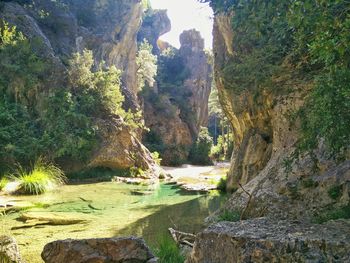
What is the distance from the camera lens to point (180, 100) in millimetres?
38594

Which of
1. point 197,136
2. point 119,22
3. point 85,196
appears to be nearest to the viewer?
point 85,196

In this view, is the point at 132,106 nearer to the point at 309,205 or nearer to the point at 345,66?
the point at 309,205

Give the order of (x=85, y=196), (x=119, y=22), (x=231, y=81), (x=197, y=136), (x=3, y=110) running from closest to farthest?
(x=231, y=81)
(x=85, y=196)
(x=3, y=110)
(x=119, y=22)
(x=197, y=136)

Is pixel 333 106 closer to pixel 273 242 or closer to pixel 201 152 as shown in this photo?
pixel 273 242

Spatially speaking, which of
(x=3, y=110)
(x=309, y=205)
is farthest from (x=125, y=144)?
(x=309, y=205)

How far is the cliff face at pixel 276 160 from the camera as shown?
5402 millimetres

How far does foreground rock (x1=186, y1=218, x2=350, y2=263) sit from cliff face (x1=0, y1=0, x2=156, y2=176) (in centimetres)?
1611

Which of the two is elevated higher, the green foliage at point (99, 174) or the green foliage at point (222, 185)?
the green foliage at point (99, 174)

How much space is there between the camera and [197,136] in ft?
120

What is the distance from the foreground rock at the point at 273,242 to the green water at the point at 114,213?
2921mm

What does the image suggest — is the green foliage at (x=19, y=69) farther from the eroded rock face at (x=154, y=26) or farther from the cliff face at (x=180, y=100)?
the eroded rock face at (x=154, y=26)

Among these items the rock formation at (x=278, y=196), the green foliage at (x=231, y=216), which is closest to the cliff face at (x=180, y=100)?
the rock formation at (x=278, y=196)

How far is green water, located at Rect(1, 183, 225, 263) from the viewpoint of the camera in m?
6.83

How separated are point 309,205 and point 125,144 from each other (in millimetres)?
15831
